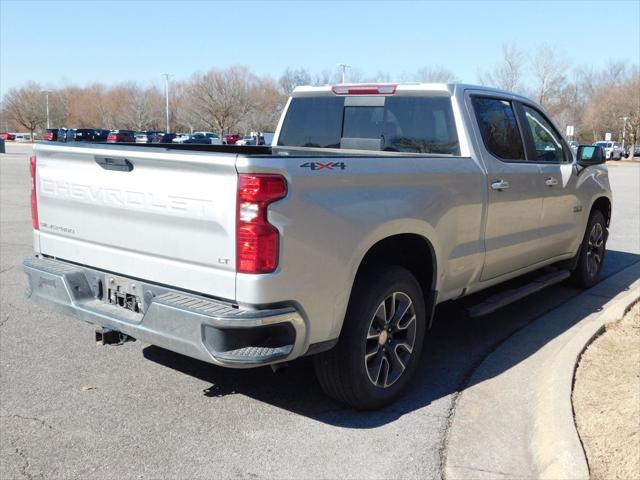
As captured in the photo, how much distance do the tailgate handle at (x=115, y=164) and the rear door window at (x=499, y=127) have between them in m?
2.75

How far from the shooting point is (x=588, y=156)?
20.6ft

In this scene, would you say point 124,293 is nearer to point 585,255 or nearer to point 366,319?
point 366,319

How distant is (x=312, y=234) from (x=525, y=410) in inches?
76.1

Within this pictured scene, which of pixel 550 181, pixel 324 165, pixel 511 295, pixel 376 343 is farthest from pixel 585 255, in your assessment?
pixel 324 165

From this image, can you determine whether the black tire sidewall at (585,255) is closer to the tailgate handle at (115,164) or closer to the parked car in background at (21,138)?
the tailgate handle at (115,164)

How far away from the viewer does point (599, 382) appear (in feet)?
Answer: 14.2

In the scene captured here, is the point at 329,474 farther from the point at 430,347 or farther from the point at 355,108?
the point at 355,108

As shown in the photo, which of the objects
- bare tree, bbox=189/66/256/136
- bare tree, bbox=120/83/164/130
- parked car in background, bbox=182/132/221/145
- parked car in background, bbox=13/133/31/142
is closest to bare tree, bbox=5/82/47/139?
parked car in background, bbox=13/133/31/142

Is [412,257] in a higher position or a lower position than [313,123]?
lower

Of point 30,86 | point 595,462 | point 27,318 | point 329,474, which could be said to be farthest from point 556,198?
point 30,86

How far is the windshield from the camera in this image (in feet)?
16.3


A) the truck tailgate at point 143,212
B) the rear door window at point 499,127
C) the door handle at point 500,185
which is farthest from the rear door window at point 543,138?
the truck tailgate at point 143,212

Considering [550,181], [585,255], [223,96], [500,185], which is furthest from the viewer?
[223,96]

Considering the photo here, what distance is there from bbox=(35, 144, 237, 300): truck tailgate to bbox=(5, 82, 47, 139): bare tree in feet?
290
